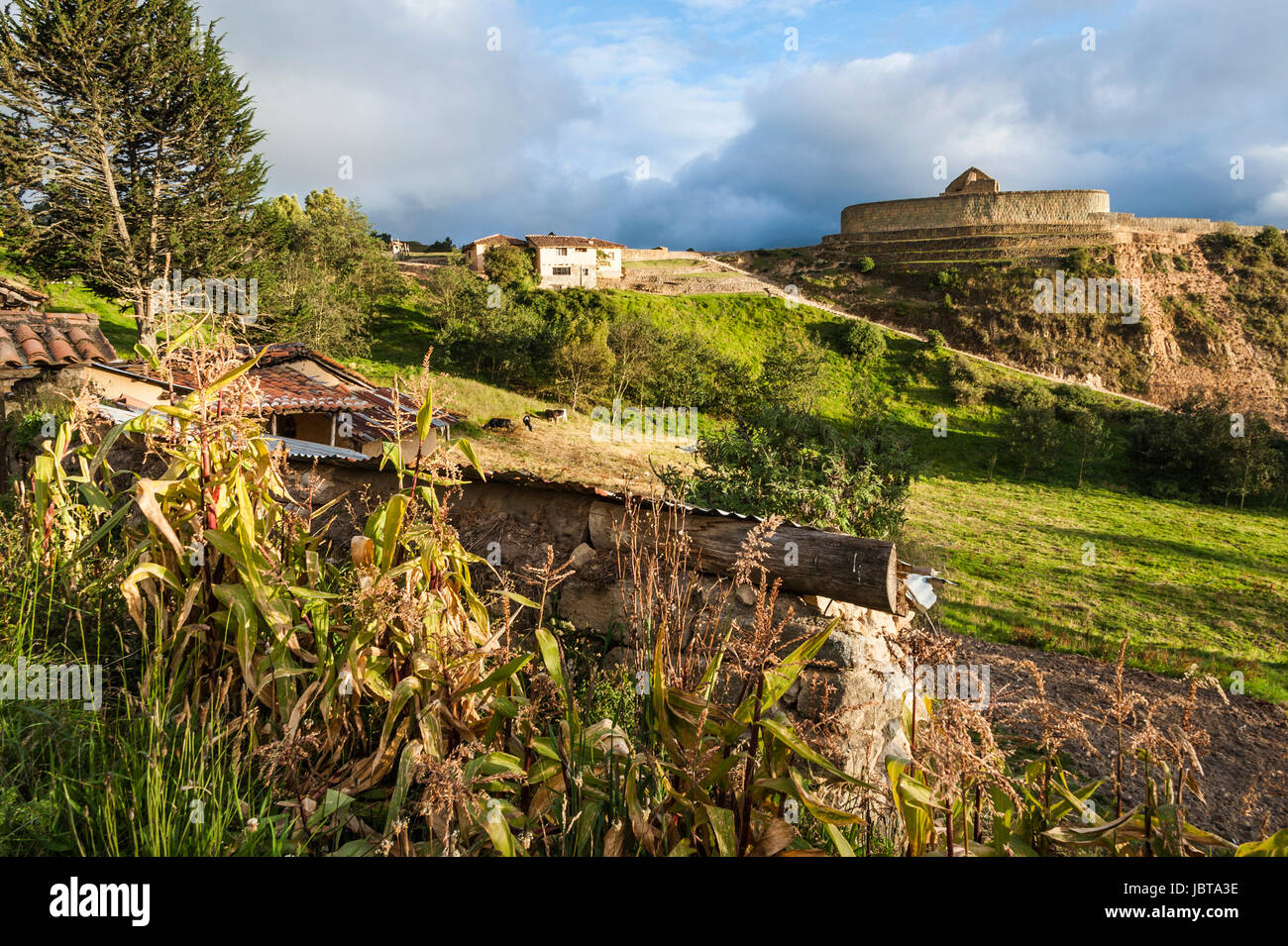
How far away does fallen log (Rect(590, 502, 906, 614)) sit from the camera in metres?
3.37

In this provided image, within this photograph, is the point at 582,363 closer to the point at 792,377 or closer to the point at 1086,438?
the point at 792,377

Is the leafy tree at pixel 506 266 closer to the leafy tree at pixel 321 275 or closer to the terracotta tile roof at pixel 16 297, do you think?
the leafy tree at pixel 321 275

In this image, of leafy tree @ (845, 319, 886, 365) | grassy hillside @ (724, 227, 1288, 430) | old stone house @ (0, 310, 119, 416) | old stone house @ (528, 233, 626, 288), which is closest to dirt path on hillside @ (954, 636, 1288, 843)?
old stone house @ (0, 310, 119, 416)

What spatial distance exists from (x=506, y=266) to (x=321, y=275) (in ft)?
55.3

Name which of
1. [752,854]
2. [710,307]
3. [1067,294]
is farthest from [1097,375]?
[752,854]

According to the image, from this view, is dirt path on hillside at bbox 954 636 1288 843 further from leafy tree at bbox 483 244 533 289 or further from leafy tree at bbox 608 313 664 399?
leafy tree at bbox 483 244 533 289

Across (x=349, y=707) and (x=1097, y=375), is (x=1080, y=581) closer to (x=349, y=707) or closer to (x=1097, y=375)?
(x=349, y=707)

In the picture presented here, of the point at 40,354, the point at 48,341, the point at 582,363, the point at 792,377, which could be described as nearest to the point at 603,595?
the point at 40,354

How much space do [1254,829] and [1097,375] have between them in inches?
1734

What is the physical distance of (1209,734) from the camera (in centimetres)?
686

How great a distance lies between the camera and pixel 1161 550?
20.1 meters

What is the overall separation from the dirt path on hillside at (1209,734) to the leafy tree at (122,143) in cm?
2497

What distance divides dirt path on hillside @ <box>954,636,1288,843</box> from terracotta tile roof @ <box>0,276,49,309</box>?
17685 mm

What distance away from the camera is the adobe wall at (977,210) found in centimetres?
5512
